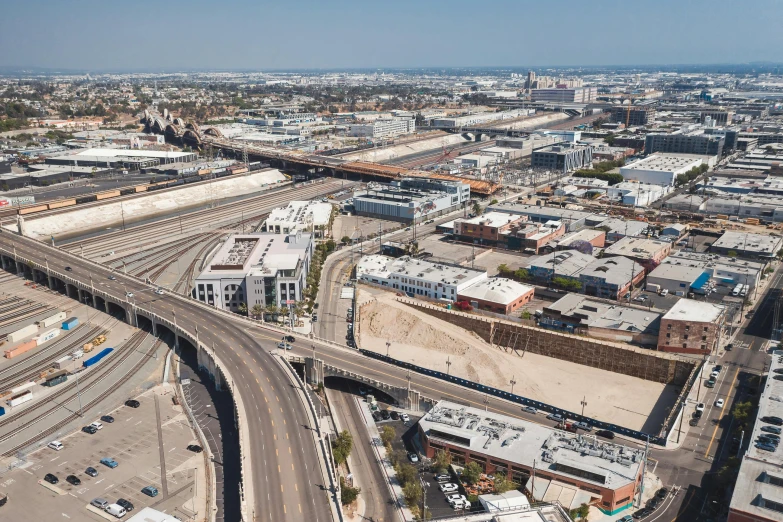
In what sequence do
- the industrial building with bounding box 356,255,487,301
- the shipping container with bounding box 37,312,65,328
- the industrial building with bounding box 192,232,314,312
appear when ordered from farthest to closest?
the industrial building with bounding box 356,255,487,301 < the industrial building with bounding box 192,232,314,312 < the shipping container with bounding box 37,312,65,328

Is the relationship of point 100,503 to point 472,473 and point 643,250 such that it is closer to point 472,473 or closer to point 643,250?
point 472,473

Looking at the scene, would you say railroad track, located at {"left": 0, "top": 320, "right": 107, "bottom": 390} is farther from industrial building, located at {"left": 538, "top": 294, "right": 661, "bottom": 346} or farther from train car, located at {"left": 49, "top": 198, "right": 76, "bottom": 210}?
train car, located at {"left": 49, "top": 198, "right": 76, "bottom": 210}

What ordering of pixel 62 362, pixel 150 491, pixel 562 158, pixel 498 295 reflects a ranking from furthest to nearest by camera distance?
1. pixel 562 158
2. pixel 498 295
3. pixel 62 362
4. pixel 150 491

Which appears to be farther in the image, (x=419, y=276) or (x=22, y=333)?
(x=419, y=276)

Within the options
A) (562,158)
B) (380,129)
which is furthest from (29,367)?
(380,129)

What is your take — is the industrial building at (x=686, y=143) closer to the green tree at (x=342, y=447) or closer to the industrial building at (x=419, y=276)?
the industrial building at (x=419, y=276)

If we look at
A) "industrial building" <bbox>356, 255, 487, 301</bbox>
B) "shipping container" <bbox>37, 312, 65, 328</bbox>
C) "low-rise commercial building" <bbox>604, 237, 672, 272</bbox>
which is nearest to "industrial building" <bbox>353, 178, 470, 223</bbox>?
"industrial building" <bbox>356, 255, 487, 301</bbox>

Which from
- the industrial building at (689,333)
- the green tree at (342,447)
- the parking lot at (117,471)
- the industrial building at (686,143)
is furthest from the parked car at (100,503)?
the industrial building at (686,143)

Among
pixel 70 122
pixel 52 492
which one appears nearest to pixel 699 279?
pixel 52 492
